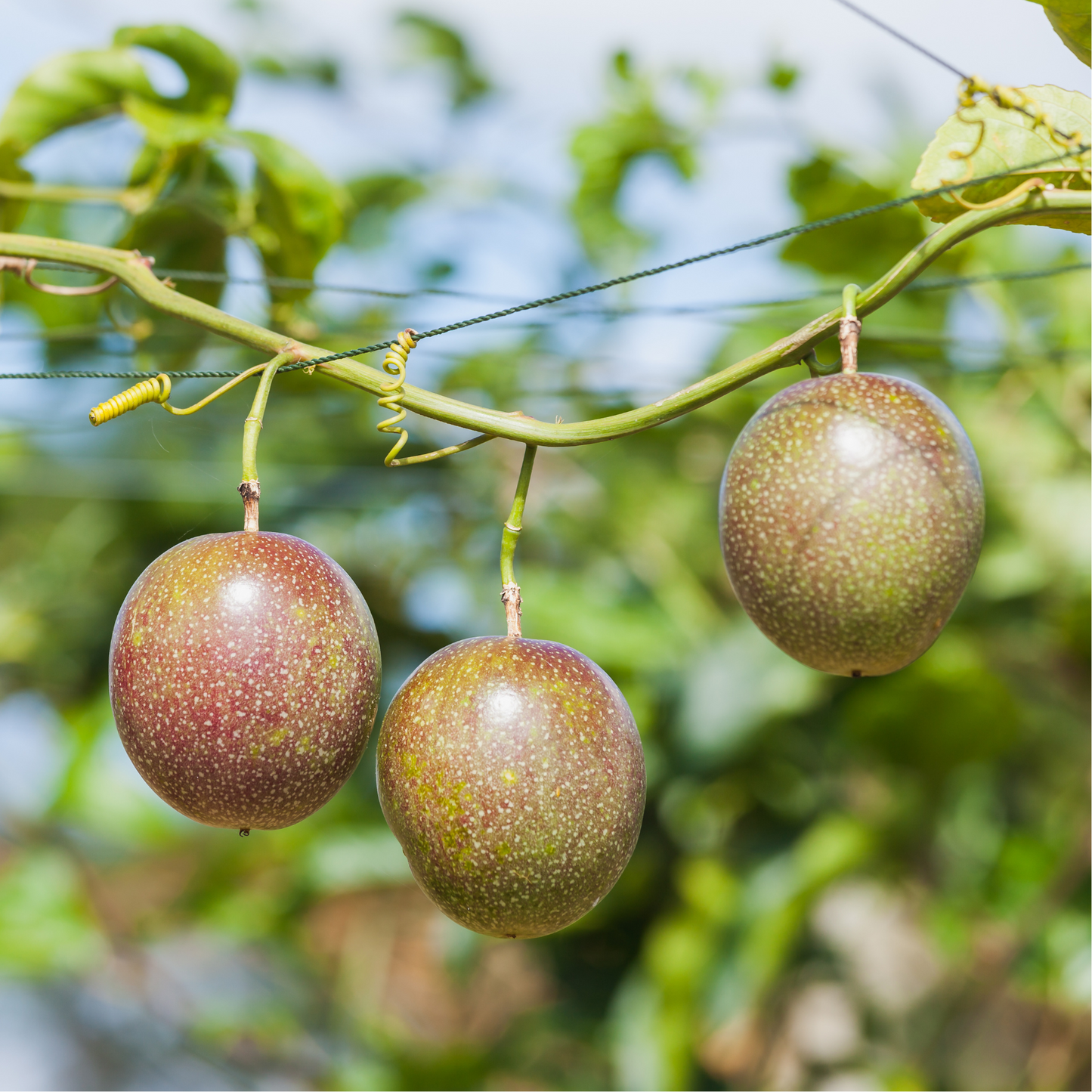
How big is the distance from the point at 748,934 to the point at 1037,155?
1.32 metres

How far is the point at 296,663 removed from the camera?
0.55 m

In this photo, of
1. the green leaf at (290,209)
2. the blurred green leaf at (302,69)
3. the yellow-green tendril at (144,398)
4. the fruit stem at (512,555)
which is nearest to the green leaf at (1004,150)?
the fruit stem at (512,555)

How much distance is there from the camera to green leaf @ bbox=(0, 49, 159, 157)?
999 millimetres

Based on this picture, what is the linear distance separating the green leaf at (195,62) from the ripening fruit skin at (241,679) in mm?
711

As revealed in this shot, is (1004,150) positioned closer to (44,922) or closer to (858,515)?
(858,515)

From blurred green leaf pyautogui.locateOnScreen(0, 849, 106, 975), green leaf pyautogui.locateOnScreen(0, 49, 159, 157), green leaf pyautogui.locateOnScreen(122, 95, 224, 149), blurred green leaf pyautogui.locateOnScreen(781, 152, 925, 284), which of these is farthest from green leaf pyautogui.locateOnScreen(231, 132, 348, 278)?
blurred green leaf pyautogui.locateOnScreen(0, 849, 106, 975)

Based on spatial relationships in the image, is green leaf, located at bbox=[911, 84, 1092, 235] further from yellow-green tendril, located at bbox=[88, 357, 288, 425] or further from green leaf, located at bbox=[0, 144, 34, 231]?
green leaf, located at bbox=[0, 144, 34, 231]

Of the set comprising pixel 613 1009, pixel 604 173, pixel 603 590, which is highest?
pixel 604 173

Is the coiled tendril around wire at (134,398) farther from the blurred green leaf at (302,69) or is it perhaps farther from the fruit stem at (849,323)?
the blurred green leaf at (302,69)

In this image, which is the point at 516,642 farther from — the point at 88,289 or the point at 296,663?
the point at 88,289

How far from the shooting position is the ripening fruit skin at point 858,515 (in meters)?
0.58

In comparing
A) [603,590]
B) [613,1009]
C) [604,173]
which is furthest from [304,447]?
[613,1009]

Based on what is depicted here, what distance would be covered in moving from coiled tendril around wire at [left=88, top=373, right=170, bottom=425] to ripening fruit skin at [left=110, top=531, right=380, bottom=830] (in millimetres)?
80

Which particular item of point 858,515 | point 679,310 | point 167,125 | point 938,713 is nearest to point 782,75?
point 679,310
